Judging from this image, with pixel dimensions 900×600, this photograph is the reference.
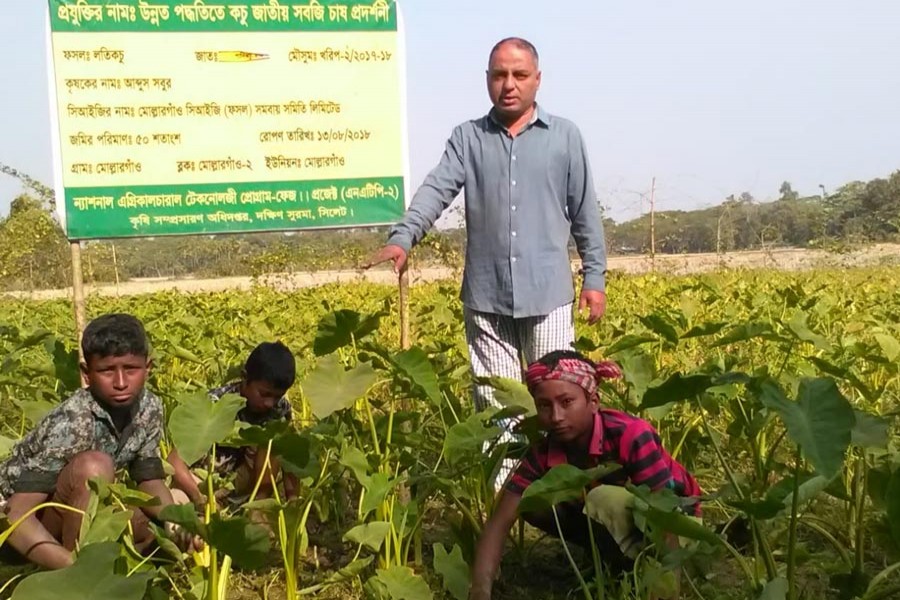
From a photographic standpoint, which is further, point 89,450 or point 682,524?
point 89,450

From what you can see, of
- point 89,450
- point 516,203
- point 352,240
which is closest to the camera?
point 89,450

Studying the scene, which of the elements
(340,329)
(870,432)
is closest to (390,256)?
(340,329)

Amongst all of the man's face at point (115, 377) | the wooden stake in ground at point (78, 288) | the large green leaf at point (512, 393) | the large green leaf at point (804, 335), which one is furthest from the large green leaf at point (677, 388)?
the wooden stake in ground at point (78, 288)

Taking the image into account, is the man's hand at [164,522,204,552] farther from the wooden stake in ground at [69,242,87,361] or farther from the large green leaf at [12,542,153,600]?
the wooden stake in ground at [69,242,87,361]

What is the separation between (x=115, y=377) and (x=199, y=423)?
584 millimetres

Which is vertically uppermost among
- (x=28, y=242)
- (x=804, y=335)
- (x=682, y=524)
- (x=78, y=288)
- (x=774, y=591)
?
(x=28, y=242)

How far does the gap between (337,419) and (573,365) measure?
31.2 inches

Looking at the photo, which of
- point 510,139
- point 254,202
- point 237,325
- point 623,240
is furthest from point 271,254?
point 623,240

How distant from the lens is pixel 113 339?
244 cm

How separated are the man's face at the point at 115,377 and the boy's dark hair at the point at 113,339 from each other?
1 cm

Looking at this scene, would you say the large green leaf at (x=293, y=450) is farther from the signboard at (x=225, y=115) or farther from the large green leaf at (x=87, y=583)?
the signboard at (x=225, y=115)

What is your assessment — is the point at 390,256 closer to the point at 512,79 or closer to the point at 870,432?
the point at 512,79

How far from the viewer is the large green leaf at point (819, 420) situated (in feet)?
5.17

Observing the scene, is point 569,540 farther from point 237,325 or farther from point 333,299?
point 333,299
